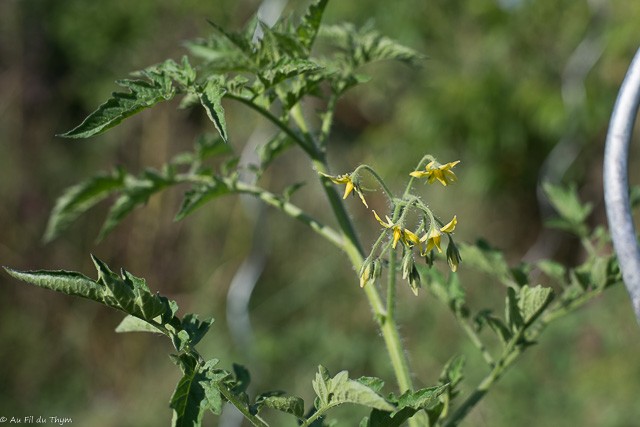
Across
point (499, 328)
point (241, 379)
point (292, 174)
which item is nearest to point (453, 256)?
point (499, 328)

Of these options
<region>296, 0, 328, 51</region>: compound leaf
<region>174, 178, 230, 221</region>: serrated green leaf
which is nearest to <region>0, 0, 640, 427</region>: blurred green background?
<region>174, 178, 230, 221</region>: serrated green leaf

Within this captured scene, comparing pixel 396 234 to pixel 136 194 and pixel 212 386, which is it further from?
pixel 136 194

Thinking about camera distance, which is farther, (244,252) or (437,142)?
(244,252)

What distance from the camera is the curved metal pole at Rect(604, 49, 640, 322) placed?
2.24 feet

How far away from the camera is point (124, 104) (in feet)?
2.71

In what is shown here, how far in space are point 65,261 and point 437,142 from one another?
2.17 meters

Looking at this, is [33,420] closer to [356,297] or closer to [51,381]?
[51,381]

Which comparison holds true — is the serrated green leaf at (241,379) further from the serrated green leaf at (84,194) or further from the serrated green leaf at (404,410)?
the serrated green leaf at (84,194)

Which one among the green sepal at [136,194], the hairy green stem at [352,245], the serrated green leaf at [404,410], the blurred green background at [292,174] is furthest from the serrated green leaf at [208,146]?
the blurred green background at [292,174]

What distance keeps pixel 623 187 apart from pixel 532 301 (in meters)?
0.25

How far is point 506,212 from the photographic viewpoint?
506cm

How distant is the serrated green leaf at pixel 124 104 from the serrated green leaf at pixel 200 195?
0.23 metres

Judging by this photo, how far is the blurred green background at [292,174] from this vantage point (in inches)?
158

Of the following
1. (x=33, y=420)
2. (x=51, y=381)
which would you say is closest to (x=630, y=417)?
(x=33, y=420)
